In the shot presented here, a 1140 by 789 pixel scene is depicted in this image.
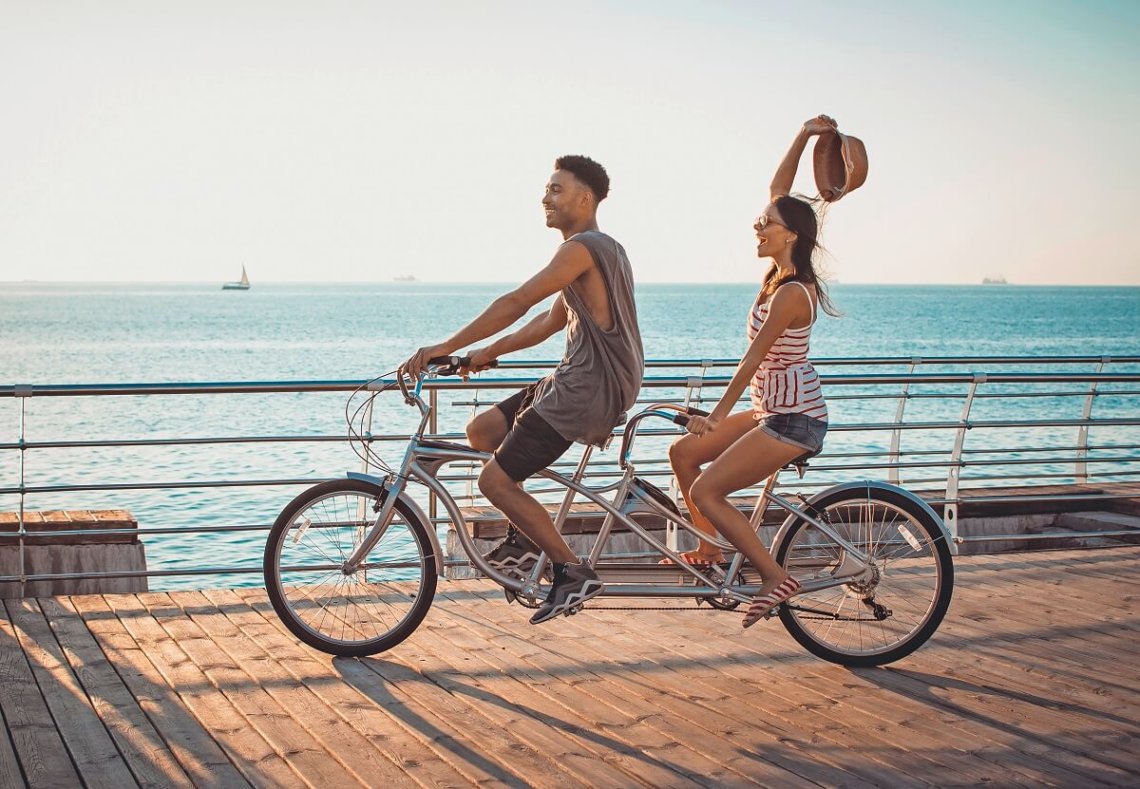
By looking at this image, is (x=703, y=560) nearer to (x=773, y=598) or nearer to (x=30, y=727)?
(x=773, y=598)

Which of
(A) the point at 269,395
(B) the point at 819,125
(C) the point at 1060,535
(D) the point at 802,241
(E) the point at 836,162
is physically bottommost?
(A) the point at 269,395

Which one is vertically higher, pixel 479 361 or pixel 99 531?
pixel 479 361

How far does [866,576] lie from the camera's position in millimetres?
4527

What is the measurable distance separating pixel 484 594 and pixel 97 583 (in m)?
1.87

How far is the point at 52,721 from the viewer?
3838mm

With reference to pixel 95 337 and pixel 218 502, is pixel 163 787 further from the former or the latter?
pixel 95 337

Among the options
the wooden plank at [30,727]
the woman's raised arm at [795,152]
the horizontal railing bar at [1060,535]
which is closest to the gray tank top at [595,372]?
the woman's raised arm at [795,152]

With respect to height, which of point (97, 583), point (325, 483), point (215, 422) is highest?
point (325, 483)

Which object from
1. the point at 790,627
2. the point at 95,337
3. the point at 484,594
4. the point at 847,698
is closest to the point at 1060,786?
the point at 847,698

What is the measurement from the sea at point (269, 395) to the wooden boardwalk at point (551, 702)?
3.73 feet

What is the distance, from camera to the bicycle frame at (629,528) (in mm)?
4453

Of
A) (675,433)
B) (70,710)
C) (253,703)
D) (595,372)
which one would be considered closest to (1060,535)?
(675,433)

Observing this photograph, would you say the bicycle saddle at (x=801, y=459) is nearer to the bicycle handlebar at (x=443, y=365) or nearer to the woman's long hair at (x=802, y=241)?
the woman's long hair at (x=802, y=241)

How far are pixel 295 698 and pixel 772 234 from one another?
7.28 ft
